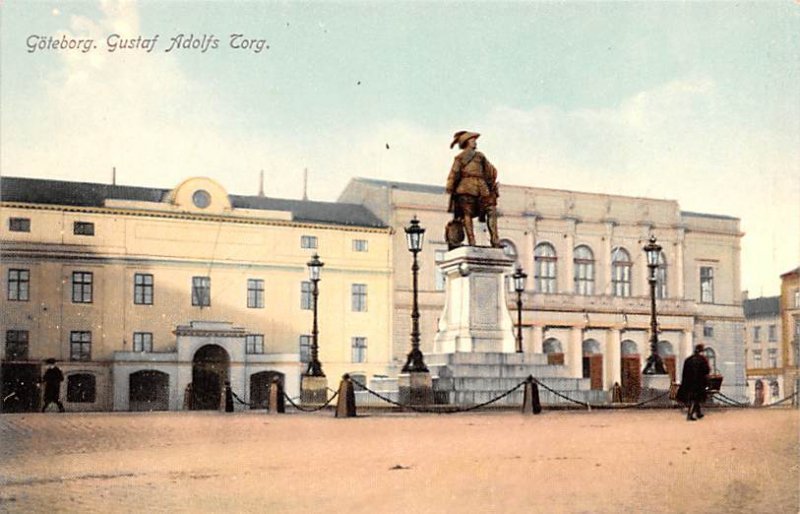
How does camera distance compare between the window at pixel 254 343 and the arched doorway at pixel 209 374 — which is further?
the window at pixel 254 343

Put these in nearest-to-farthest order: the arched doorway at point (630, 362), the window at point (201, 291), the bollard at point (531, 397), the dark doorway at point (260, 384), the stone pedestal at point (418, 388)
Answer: the bollard at point (531, 397) < the stone pedestal at point (418, 388) < the window at point (201, 291) < the dark doorway at point (260, 384) < the arched doorway at point (630, 362)

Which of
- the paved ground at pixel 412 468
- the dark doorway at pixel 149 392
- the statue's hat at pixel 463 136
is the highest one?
the statue's hat at pixel 463 136

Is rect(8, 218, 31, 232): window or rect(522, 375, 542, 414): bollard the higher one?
A: rect(8, 218, 31, 232): window

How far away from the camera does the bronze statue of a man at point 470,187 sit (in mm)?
23109

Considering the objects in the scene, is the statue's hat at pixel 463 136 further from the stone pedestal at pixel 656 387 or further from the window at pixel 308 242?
the window at pixel 308 242

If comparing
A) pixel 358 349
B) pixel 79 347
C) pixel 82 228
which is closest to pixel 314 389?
pixel 79 347

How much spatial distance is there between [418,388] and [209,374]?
17.9m

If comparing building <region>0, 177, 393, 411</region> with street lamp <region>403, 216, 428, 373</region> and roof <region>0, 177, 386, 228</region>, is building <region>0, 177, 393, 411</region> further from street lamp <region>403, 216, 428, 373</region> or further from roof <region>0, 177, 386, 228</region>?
street lamp <region>403, 216, 428, 373</region>

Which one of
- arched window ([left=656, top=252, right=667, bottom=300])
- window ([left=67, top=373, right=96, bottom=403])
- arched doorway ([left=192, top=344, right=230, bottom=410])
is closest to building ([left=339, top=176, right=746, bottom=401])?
arched window ([left=656, top=252, right=667, bottom=300])

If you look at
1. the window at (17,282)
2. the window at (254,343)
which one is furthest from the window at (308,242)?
the window at (17,282)

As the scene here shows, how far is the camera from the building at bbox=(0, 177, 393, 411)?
3072cm

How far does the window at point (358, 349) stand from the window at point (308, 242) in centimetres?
388

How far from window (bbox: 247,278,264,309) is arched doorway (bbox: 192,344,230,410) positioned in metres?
1.99

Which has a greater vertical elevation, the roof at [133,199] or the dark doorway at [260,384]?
the roof at [133,199]
